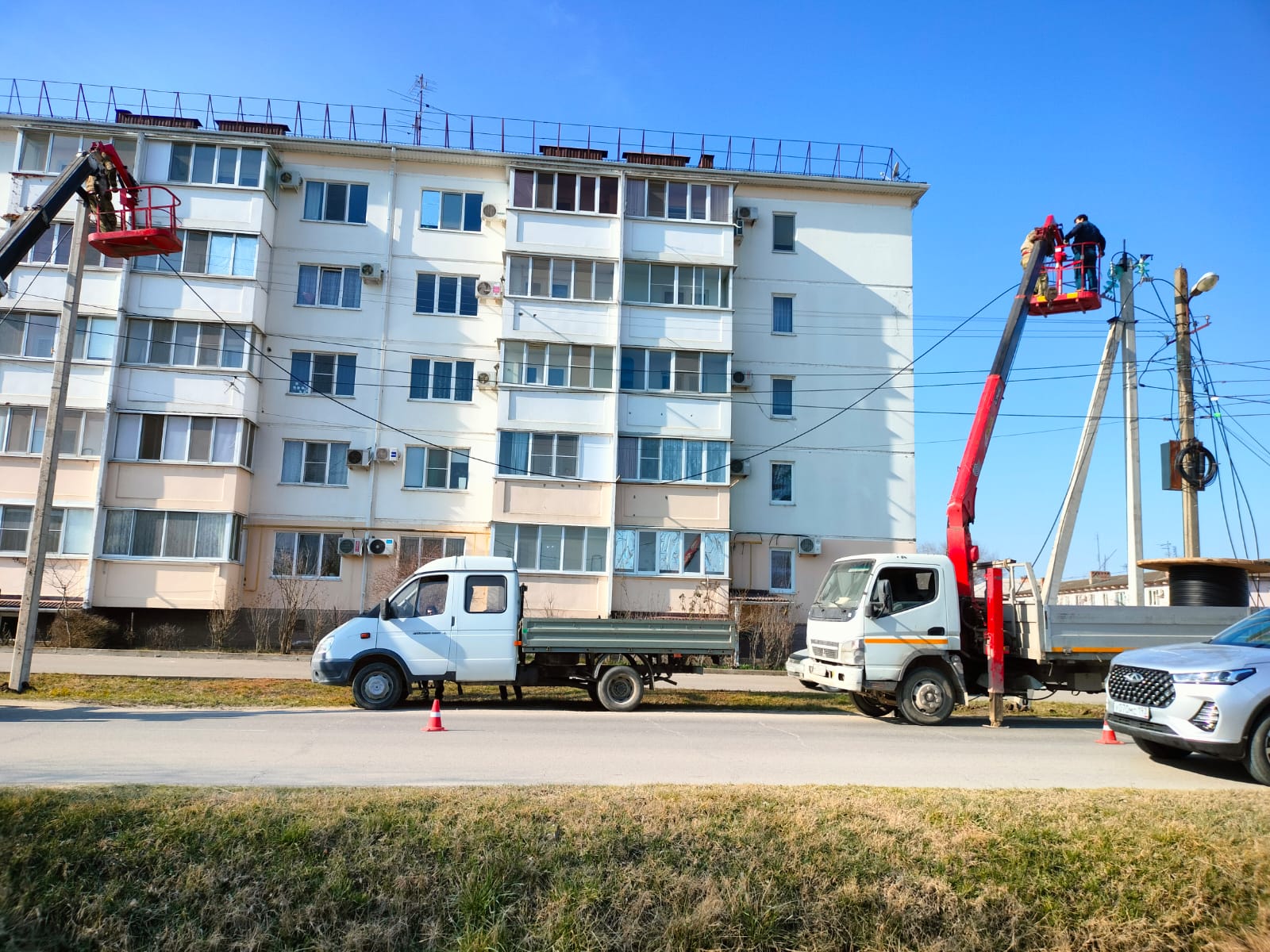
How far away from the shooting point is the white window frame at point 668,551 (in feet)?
99.4

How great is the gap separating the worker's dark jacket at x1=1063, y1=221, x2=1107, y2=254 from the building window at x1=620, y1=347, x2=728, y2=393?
13.3 m

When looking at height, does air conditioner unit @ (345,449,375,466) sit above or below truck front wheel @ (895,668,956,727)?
above

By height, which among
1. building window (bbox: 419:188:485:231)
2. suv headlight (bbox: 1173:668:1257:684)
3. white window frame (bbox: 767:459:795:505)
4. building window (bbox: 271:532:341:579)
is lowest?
suv headlight (bbox: 1173:668:1257:684)

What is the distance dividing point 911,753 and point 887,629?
3.05 meters

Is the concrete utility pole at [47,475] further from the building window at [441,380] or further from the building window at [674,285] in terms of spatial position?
the building window at [674,285]

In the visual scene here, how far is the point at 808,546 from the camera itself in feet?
104

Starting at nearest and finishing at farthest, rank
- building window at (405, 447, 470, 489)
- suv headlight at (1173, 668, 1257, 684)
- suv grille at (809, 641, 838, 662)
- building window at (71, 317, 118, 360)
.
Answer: suv headlight at (1173, 668, 1257, 684) → suv grille at (809, 641, 838, 662) → building window at (71, 317, 118, 360) → building window at (405, 447, 470, 489)

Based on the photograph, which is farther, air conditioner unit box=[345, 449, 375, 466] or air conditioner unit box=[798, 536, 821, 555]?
air conditioner unit box=[798, 536, 821, 555]

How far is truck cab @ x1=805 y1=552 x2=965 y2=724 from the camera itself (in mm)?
14273

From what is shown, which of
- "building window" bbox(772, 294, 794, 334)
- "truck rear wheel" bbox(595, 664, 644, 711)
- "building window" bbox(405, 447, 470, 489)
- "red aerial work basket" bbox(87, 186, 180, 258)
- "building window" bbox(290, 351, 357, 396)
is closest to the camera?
"truck rear wheel" bbox(595, 664, 644, 711)

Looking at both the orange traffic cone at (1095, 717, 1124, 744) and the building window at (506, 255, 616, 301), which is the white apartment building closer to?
the building window at (506, 255, 616, 301)

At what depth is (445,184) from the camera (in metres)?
32.4

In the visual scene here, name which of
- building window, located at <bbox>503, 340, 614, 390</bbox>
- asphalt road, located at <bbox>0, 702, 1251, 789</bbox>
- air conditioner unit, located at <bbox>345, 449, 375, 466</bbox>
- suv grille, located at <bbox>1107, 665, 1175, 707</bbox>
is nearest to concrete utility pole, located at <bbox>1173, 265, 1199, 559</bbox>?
asphalt road, located at <bbox>0, 702, 1251, 789</bbox>

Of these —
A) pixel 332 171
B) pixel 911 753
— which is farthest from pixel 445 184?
pixel 911 753
